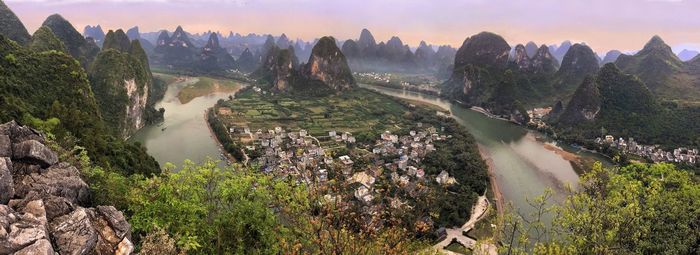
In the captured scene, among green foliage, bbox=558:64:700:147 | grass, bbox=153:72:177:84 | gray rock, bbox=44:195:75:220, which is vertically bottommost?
grass, bbox=153:72:177:84

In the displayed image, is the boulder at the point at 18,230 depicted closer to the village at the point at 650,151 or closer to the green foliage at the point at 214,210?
the green foliage at the point at 214,210

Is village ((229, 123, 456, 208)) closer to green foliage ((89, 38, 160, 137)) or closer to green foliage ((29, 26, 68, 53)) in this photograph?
green foliage ((89, 38, 160, 137))

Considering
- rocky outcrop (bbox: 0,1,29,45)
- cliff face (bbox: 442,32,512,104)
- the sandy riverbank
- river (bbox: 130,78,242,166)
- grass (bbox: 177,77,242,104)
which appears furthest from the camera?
cliff face (bbox: 442,32,512,104)

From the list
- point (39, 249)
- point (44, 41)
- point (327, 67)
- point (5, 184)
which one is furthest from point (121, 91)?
point (327, 67)

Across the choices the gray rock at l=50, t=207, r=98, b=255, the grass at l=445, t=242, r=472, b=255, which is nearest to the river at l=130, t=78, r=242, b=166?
the grass at l=445, t=242, r=472, b=255

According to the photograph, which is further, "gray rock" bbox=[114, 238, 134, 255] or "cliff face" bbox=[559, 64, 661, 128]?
"cliff face" bbox=[559, 64, 661, 128]

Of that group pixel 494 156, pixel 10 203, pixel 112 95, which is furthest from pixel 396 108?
pixel 10 203

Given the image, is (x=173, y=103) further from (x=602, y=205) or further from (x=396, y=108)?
(x=602, y=205)
